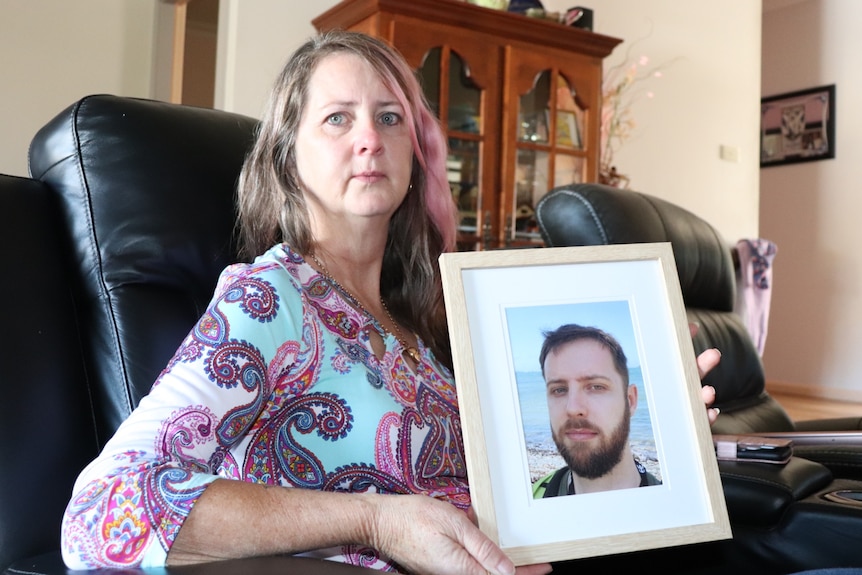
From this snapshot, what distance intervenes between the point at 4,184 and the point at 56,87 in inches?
108

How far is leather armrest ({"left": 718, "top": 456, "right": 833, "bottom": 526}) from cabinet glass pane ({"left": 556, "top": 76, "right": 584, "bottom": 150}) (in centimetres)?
259

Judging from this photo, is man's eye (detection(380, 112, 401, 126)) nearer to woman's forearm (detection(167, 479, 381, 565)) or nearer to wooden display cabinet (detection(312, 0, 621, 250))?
woman's forearm (detection(167, 479, 381, 565))

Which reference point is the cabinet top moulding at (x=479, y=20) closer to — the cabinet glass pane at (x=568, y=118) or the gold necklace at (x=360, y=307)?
the cabinet glass pane at (x=568, y=118)

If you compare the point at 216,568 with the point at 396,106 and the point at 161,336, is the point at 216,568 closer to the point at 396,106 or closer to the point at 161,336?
the point at 161,336

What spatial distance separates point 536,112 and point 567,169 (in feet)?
0.99

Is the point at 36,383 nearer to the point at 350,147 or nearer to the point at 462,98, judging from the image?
the point at 350,147

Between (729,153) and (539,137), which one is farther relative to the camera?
(729,153)

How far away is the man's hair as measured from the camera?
908 mm

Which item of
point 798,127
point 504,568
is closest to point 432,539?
point 504,568

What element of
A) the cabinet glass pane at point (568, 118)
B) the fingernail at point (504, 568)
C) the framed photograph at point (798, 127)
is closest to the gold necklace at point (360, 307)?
the fingernail at point (504, 568)

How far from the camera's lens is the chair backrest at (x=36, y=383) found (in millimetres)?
926

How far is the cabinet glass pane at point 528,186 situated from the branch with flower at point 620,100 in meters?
0.63

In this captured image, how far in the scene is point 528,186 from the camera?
362 cm

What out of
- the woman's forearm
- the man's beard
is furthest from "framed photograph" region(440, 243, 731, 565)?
the woman's forearm
